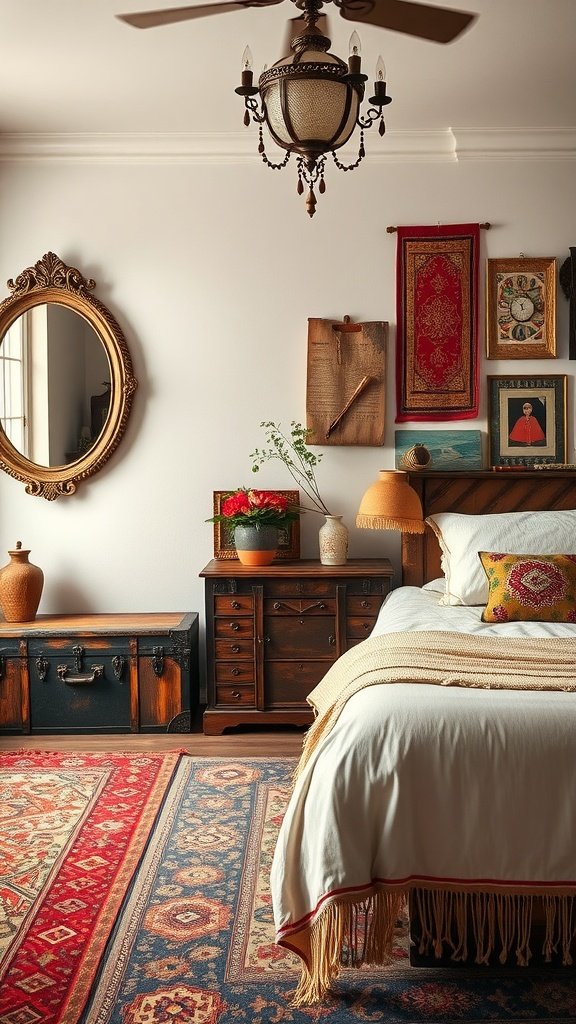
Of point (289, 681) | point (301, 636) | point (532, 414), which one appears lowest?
point (289, 681)

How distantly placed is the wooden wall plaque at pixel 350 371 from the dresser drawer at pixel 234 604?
0.96 m

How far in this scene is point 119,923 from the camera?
270cm

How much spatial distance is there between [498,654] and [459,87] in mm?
2622

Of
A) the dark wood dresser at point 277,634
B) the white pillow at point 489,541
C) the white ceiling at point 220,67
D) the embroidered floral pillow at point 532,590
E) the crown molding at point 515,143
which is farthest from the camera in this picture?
the crown molding at point 515,143

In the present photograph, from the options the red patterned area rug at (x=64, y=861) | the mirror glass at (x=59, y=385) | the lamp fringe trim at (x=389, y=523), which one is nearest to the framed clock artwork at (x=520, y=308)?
the lamp fringe trim at (x=389, y=523)

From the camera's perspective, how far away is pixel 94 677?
4496mm

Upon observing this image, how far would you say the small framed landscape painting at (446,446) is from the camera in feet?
15.8

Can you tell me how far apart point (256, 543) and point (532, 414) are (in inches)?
60.9

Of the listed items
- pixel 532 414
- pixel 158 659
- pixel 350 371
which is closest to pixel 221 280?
pixel 350 371

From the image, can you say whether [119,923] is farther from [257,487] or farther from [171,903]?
[257,487]

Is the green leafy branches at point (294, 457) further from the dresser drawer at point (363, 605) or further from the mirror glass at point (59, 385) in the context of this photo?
the mirror glass at point (59, 385)

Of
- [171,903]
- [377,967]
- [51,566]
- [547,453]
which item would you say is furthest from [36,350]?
[377,967]

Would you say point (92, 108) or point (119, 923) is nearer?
point (119, 923)

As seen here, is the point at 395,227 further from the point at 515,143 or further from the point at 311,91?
the point at 311,91
